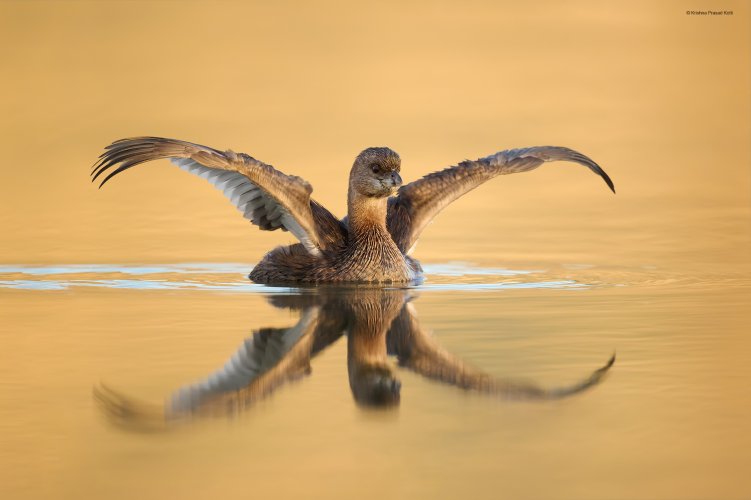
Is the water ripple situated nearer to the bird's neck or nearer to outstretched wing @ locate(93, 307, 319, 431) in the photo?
the bird's neck

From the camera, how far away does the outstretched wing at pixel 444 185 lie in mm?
16516

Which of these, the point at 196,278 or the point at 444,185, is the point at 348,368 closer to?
the point at 196,278

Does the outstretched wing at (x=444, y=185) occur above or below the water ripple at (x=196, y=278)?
above

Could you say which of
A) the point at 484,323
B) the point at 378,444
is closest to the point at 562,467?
the point at 378,444

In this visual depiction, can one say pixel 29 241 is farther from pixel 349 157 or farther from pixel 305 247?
pixel 349 157

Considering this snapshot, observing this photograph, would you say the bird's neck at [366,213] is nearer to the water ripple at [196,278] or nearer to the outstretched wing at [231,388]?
the water ripple at [196,278]

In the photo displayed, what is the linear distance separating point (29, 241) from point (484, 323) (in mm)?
9540

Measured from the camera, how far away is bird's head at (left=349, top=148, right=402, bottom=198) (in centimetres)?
1479

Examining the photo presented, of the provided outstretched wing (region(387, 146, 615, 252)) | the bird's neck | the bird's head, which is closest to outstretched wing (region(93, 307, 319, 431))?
the bird's head

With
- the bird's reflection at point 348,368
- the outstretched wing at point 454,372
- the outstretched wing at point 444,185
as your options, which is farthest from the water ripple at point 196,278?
the outstretched wing at point 454,372

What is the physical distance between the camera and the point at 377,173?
1496cm

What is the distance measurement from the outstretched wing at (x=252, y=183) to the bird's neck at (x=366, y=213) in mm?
255

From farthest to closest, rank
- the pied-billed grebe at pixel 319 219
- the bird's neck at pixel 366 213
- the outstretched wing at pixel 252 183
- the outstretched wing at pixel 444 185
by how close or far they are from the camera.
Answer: the outstretched wing at pixel 444 185
the bird's neck at pixel 366 213
the pied-billed grebe at pixel 319 219
the outstretched wing at pixel 252 183

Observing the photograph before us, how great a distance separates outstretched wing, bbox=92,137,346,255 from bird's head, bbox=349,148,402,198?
63 cm
